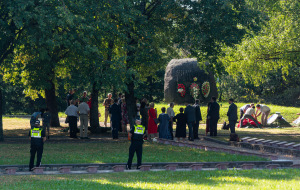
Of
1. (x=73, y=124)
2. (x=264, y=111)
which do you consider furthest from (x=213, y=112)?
(x=264, y=111)

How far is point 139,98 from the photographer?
25.7 metres

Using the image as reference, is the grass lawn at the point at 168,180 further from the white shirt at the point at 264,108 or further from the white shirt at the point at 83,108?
the white shirt at the point at 264,108

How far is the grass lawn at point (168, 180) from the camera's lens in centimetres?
1080

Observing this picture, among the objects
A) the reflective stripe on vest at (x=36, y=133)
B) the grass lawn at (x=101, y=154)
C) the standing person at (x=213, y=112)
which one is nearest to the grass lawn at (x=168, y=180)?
the reflective stripe on vest at (x=36, y=133)

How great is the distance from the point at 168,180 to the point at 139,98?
13.9m

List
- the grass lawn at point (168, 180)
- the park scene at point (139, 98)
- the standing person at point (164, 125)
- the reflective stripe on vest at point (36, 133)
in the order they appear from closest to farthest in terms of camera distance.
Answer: the grass lawn at point (168, 180) → the park scene at point (139, 98) → the reflective stripe on vest at point (36, 133) → the standing person at point (164, 125)

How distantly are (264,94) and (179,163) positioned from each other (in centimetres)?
3735

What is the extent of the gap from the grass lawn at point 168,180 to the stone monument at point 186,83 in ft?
96.0

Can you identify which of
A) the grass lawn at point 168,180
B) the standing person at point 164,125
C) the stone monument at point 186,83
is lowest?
the grass lawn at point 168,180

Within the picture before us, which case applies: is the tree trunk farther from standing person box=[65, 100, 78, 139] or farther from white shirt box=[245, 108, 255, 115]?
white shirt box=[245, 108, 255, 115]

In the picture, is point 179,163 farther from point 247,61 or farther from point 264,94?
point 264,94

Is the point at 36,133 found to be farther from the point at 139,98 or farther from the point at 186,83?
the point at 186,83

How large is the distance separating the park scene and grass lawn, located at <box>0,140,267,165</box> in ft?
0.13

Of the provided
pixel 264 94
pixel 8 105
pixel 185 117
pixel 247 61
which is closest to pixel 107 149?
pixel 185 117
